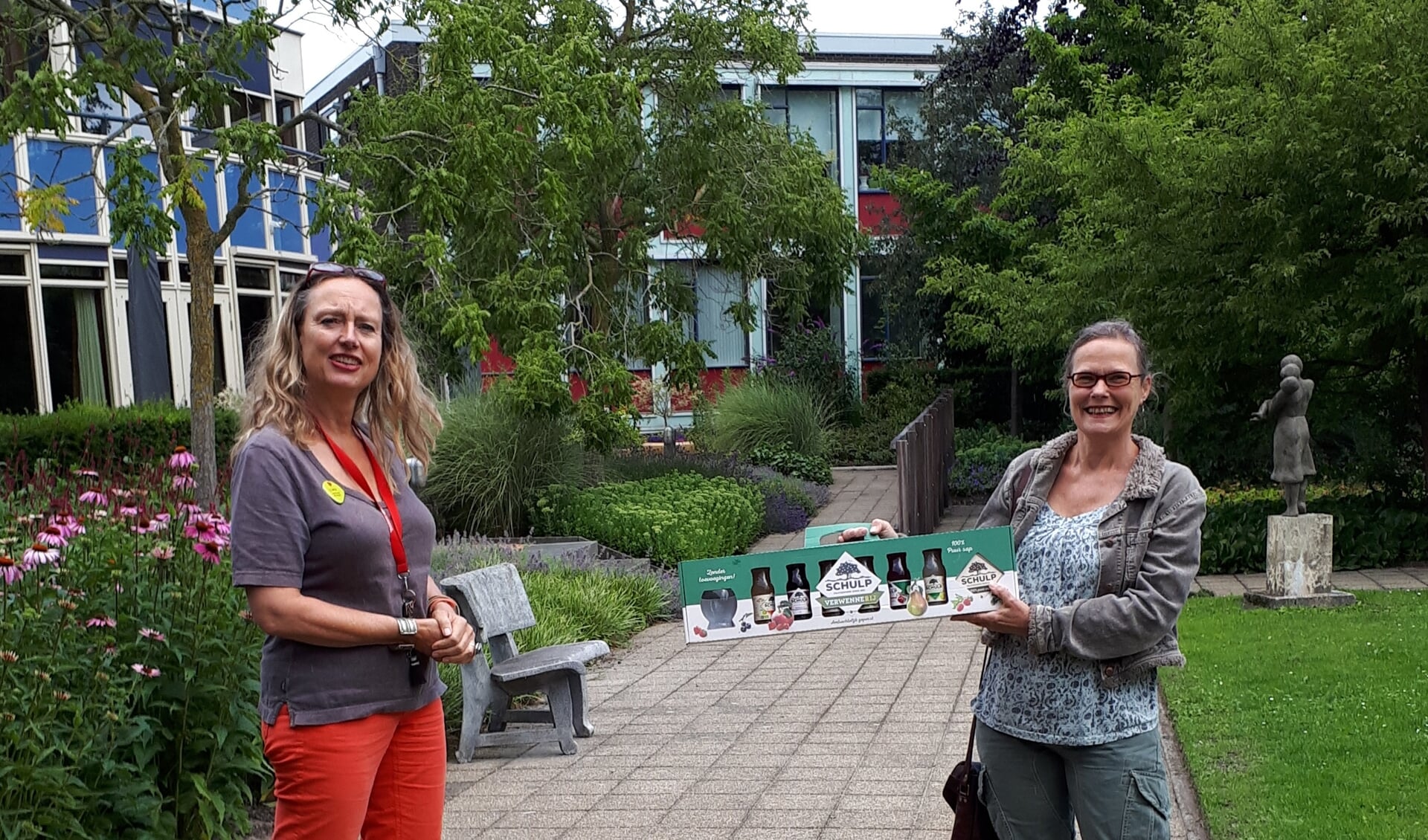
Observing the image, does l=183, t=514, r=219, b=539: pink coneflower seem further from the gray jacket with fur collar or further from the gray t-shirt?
the gray jacket with fur collar

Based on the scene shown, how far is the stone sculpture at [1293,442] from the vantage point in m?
10.8

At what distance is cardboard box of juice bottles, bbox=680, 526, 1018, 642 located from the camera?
10.1 ft

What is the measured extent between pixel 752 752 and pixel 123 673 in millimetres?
3155

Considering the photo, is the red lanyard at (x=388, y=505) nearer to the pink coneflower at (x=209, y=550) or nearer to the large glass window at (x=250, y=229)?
the pink coneflower at (x=209, y=550)

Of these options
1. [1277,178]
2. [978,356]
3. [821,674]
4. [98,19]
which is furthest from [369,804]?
[978,356]

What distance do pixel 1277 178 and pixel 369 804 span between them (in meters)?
11.1

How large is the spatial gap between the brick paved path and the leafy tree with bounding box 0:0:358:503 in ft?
10.1

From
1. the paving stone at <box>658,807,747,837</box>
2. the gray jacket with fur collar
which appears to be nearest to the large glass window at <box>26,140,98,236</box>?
the paving stone at <box>658,807,747,837</box>

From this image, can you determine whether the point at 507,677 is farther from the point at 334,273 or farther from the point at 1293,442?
the point at 1293,442

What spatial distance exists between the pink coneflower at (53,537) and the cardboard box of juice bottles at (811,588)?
2.31 m

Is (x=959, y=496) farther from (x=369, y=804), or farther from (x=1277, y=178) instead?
(x=369, y=804)

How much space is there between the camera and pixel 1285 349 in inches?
537

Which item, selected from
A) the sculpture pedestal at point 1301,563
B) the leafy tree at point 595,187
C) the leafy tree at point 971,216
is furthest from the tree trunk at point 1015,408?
the sculpture pedestal at point 1301,563

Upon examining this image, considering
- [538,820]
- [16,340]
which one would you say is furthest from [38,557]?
[16,340]
